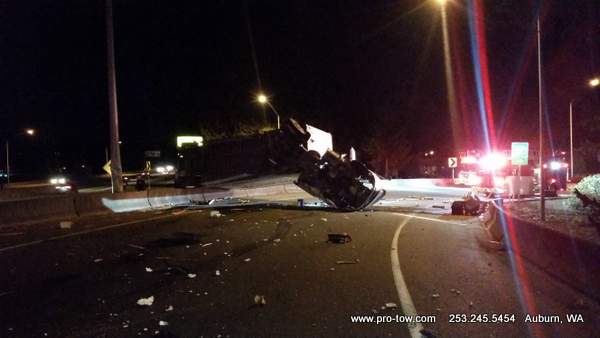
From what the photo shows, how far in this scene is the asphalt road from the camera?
582cm

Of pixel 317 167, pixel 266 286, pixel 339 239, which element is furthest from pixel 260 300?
pixel 317 167

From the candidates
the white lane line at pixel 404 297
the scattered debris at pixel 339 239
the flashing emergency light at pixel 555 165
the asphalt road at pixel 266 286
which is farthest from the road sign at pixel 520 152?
the flashing emergency light at pixel 555 165

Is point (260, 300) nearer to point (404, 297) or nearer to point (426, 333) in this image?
point (404, 297)

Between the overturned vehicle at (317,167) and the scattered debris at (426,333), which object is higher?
the overturned vehicle at (317,167)

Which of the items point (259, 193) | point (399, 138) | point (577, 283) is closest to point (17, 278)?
point (577, 283)

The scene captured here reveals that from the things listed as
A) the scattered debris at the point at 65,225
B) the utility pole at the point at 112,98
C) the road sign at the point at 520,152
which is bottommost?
the scattered debris at the point at 65,225

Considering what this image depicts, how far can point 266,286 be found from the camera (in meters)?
7.71

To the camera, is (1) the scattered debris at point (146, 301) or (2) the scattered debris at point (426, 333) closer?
(2) the scattered debris at point (426, 333)

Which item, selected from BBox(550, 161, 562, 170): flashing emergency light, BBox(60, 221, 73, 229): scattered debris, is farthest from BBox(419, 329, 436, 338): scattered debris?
Answer: BBox(550, 161, 562, 170): flashing emergency light

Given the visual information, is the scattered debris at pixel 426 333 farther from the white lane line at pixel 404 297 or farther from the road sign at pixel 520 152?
the road sign at pixel 520 152

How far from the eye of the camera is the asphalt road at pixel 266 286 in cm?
582

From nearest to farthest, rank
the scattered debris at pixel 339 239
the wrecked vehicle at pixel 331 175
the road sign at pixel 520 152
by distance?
the scattered debris at pixel 339 239 < the wrecked vehicle at pixel 331 175 < the road sign at pixel 520 152

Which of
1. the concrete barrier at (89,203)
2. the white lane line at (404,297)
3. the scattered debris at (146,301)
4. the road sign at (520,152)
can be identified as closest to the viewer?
the white lane line at (404,297)

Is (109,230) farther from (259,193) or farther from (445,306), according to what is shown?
(259,193)
